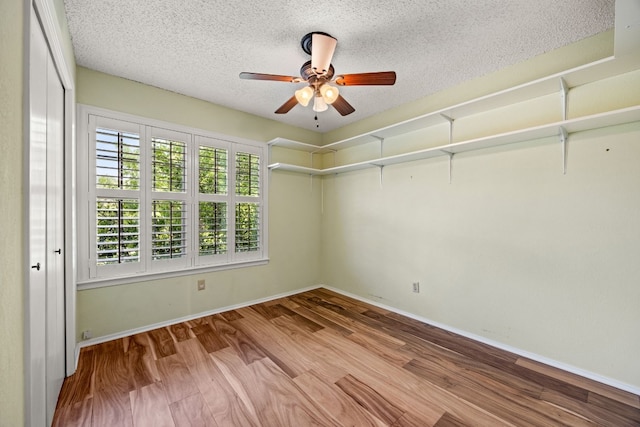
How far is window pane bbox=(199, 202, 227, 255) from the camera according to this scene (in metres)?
3.09

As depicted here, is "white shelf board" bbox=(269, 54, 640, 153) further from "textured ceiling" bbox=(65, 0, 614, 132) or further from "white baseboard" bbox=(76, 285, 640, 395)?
"white baseboard" bbox=(76, 285, 640, 395)

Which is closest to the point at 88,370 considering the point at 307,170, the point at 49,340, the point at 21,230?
the point at 49,340

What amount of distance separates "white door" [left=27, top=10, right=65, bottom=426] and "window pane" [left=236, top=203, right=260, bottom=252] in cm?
172

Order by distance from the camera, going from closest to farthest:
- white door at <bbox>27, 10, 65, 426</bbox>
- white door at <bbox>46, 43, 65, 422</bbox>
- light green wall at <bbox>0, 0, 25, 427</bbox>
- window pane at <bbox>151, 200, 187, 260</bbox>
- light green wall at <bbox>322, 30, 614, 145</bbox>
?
light green wall at <bbox>0, 0, 25, 427</bbox> → white door at <bbox>27, 10, 65, 426</bbox> → white door at <bbox>46, 43, 65, 422</bbox> → light green wall at <bbox>322, 30, 614, 145</bbox> → window pane at <bbox>151, 200, 187, 260</bbox>

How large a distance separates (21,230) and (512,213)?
10.3 ft

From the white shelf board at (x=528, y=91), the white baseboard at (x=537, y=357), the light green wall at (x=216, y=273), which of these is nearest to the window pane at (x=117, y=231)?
the light green wall at (x=216, y=273)

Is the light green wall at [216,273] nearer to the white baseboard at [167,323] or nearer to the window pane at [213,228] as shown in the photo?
the white baseboard at [167,323]

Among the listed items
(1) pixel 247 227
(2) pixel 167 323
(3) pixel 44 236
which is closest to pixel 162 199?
(1) pixel 247 227

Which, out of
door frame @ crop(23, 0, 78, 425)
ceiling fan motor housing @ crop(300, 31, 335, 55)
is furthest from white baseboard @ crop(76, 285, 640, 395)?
ceiling fan motor housing @ crop(300, 31, 335, 55)

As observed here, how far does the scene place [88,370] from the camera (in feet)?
6.70

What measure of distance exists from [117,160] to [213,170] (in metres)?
0.92

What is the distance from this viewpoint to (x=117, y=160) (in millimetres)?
2547

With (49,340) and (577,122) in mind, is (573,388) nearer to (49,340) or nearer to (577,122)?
(577,122)

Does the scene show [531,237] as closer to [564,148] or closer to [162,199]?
[564,148]
